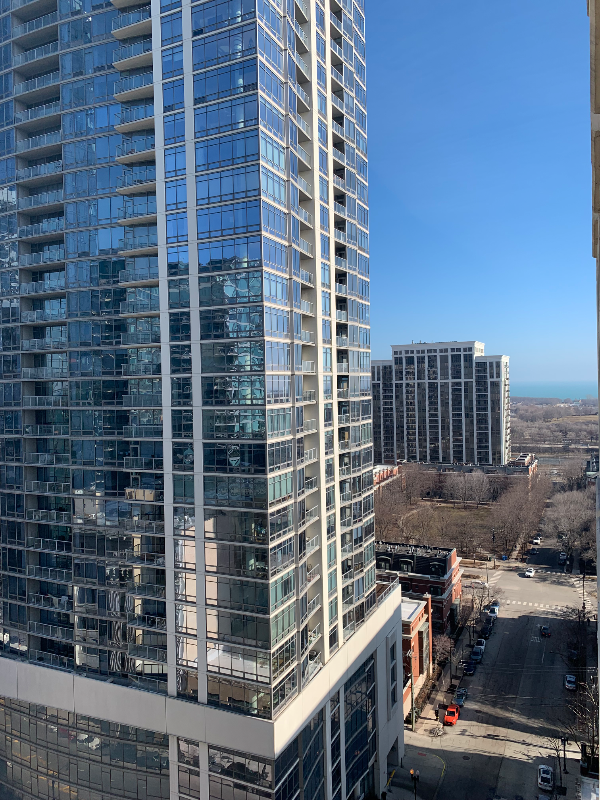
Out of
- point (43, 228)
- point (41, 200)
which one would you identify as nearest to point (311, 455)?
point (43, 228)

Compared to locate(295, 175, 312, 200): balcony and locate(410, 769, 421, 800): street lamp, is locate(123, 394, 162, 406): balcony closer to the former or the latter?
locate(295, 175, 312, 200): balcony

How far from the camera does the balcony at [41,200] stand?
26.2m

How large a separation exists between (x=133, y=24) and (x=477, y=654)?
Answer: 47831mm

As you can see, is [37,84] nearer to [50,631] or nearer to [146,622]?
[146,622]

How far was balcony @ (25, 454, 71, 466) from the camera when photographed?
2642cm

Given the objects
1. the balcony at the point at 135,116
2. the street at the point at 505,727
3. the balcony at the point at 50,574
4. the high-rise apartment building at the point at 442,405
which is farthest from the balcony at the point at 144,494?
the high-rise apartment building at the point at 442,405

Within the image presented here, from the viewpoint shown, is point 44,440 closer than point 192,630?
No

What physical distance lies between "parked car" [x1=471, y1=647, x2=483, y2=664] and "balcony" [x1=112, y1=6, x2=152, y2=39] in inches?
1860

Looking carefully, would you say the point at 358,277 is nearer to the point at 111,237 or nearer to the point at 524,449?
the point at 111,237

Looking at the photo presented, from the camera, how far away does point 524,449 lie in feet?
471

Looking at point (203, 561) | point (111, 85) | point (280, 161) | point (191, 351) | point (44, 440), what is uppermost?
point (111, 85)

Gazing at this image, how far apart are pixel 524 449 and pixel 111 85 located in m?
138

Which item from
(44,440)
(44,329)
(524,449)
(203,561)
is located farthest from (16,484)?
(524,449)

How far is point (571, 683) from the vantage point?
1583 inches
